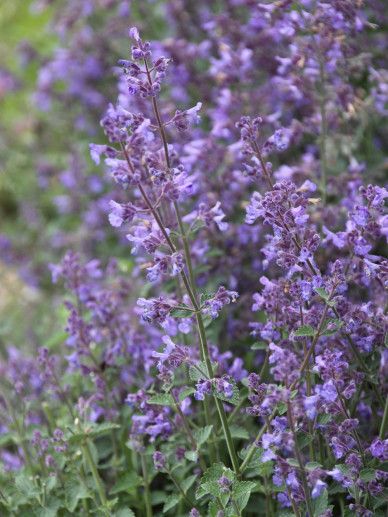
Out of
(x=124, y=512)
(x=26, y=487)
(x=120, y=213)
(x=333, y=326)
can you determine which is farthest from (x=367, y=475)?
(x=26, y=487)

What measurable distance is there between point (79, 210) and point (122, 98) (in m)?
3.03

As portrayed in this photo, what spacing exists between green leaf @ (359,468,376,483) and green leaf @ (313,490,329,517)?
12cm

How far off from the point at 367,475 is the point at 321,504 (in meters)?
0.17

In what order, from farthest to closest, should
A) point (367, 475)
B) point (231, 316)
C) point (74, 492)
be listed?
point (231, 316)
point (74, 492)
point (367, 475)

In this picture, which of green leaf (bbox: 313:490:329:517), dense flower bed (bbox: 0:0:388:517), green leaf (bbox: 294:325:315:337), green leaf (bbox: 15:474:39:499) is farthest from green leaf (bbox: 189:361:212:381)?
green leaf (bbox: 15:474:39:499)

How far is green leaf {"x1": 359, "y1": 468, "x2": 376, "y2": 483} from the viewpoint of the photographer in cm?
214

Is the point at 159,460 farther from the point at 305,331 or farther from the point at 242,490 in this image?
the point at 305,331

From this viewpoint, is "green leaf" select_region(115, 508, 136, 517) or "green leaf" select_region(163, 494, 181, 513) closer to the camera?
"green leaf" select_region(163, 494, 181, 513)

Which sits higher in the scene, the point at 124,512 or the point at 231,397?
the point at 231,397

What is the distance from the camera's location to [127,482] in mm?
2682

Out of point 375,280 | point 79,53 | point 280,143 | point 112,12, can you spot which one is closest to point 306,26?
point 280,143

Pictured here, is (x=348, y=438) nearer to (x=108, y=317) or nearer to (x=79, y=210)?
(x=108, y=317)

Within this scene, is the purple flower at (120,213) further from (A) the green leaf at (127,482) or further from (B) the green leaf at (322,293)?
(A) the green leaf at (127,482)

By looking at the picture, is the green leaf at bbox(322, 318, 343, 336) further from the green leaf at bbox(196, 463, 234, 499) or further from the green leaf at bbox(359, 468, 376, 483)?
the green leaf at bbox(196, 463, 234, 499)
